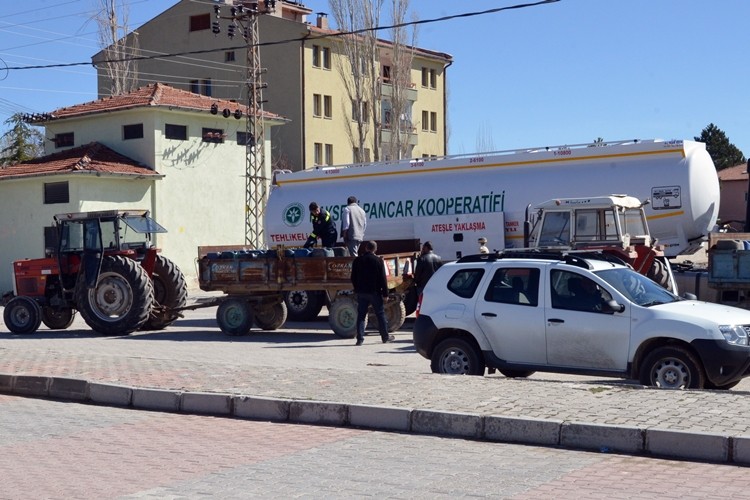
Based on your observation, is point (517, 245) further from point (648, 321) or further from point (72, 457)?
point (72, 457)

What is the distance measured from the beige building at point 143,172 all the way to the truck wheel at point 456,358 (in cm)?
2660

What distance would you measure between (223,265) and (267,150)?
24484 mm

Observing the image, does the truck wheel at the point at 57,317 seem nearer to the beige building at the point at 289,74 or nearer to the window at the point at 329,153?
the beige building at the point at 289,74

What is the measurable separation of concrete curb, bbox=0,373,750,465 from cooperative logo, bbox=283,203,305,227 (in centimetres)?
1513

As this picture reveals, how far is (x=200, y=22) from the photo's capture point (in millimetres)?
59906

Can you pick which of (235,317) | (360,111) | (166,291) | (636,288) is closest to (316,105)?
(360,111)

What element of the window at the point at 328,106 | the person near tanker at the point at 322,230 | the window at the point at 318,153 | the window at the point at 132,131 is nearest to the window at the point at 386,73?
the window at the point at 328,106

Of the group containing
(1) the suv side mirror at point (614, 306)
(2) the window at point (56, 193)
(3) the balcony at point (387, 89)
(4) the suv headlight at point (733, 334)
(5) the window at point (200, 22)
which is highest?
(5) the window at point (200, 22)

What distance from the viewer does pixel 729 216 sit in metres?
70.0

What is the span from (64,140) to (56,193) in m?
5.70

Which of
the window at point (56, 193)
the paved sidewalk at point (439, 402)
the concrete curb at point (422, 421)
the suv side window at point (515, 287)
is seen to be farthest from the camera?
the window at point (56, 193)

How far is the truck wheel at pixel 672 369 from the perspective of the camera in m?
11.5

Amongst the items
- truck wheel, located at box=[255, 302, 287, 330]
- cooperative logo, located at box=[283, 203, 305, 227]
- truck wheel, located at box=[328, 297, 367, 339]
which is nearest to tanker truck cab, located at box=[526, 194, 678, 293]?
truck wheel, located at box=[328, 297, 367, 339]

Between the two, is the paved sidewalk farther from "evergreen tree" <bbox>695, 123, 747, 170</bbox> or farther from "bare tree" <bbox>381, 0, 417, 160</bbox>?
"evergreen tree" <bbox>695, 123, 747, 170</bbox>
